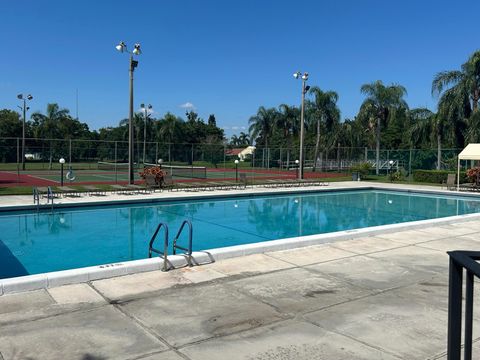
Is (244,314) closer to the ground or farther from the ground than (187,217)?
farther from the ground

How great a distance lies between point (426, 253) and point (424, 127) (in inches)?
1207

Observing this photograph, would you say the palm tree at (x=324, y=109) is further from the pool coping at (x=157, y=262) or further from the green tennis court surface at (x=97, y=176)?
the pool coping at (x=157, y=262)

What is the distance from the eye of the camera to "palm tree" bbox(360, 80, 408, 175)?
135ft

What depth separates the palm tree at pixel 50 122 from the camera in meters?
60.1

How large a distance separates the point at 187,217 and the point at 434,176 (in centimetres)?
2026

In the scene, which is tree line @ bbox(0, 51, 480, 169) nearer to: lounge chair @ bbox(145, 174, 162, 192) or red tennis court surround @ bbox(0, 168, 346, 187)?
red tennis court surround @ bbox(0, 168, 346, 187)

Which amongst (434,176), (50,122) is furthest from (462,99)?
(50,122)

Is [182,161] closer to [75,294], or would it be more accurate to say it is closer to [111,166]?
[111,166]

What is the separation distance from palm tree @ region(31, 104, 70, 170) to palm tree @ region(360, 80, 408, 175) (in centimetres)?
3991

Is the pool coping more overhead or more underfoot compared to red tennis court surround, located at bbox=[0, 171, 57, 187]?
more underfoot

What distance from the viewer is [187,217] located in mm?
15383

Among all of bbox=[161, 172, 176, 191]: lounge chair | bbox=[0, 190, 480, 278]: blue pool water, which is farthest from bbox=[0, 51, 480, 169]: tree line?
bbox=[161, 172, 176, 191]: lounge chair

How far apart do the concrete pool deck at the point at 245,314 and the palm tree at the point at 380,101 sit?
35499mm

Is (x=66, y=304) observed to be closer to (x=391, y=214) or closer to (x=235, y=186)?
(x=391, y=214)
